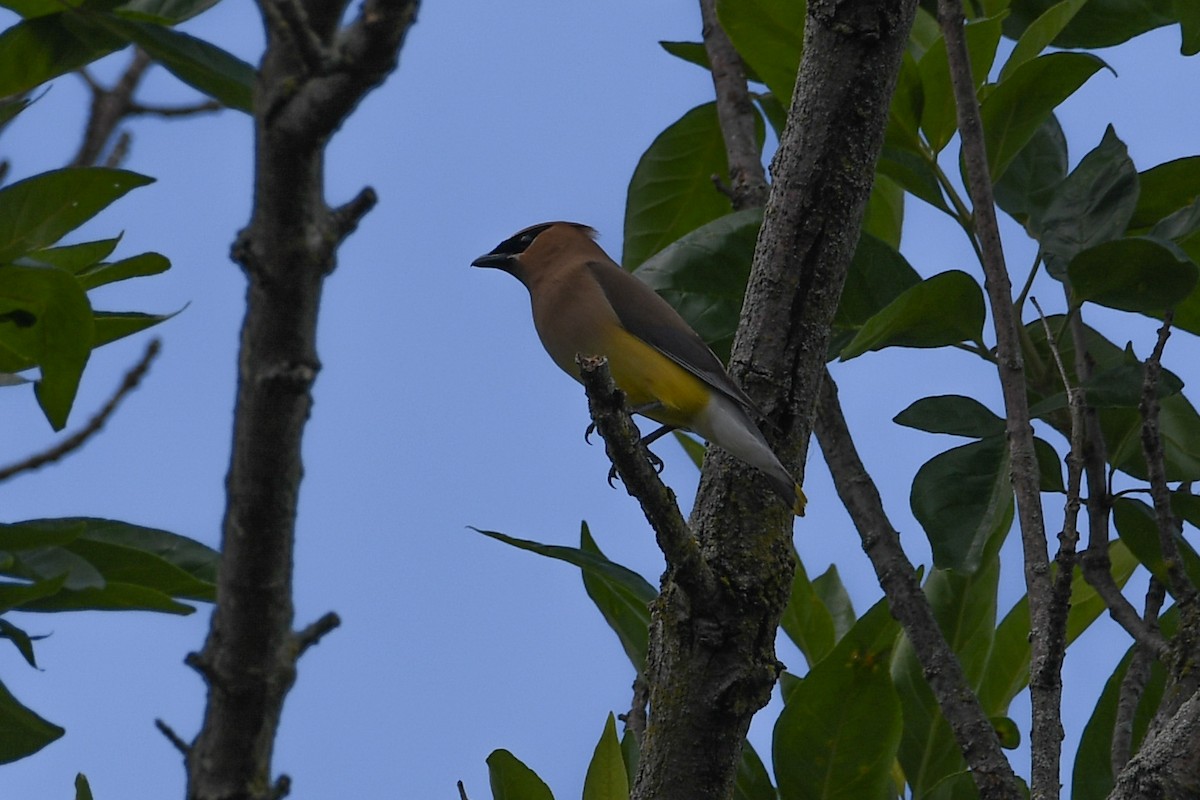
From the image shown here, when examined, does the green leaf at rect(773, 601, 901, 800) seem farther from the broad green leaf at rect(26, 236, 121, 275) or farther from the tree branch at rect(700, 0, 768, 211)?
the broad green leaf at rect(26, 236, 121, 275)

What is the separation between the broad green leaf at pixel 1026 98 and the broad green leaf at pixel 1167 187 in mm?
279

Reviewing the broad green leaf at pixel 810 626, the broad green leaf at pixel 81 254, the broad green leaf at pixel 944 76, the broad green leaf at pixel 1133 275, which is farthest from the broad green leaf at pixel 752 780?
the broad green leaf at pixel 81 254

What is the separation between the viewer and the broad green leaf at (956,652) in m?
3.42

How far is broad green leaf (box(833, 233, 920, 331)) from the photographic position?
3561 millimetres

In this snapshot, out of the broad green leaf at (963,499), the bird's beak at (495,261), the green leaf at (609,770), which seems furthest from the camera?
the bird's beak at (495,261)

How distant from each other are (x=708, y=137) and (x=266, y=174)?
320 centimetres

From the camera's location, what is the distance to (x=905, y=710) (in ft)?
11.3

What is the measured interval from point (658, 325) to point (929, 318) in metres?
0.80

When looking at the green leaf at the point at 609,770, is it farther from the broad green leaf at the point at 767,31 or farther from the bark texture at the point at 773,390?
the broad green leaf at the point at 767,31

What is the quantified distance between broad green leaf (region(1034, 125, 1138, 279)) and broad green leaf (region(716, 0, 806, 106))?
2.29 ft

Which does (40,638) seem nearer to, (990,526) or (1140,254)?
(990,526)

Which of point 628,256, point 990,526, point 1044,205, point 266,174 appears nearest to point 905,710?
point 990,526

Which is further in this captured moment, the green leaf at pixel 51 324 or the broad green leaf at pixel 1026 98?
the broad green leaf at pixel 1026 98

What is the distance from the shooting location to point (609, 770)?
301 centimetres
